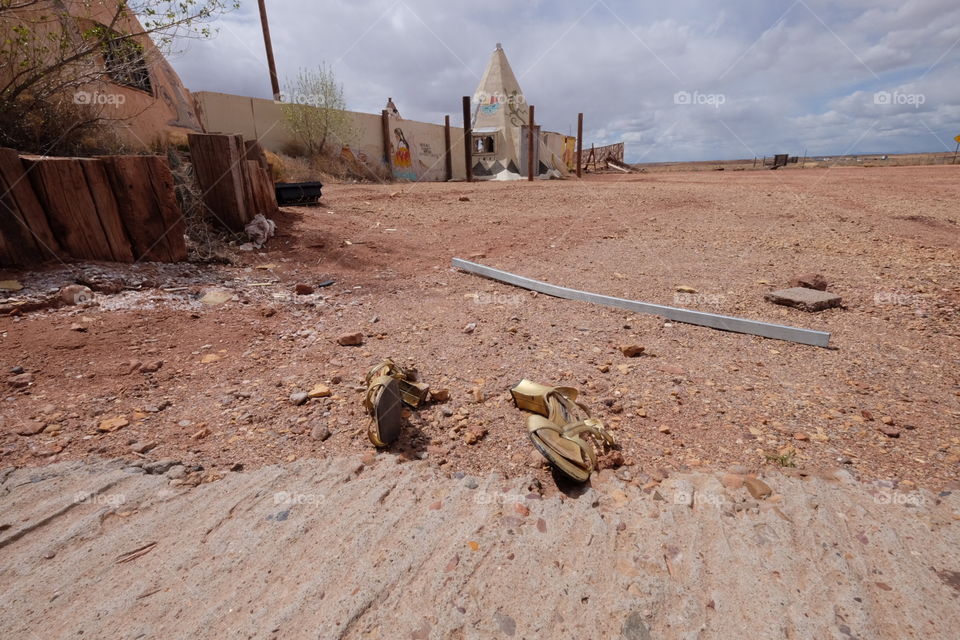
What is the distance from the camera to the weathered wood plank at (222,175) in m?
5.12

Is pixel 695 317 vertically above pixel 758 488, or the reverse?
pixel 695 317

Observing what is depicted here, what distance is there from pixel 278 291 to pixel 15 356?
70.8 inches

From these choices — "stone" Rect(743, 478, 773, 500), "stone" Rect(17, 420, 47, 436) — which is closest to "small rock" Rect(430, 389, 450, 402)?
"stone" Rect(743, 478, 773, 500)

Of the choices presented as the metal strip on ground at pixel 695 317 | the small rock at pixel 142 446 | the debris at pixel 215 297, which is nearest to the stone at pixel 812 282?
the metal strip on ground at pixel 695 317

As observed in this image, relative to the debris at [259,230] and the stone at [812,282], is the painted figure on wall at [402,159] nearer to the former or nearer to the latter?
the debris at [259,230]

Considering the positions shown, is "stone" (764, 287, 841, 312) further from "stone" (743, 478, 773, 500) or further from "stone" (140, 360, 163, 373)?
"stone" (140, 360, 163, 373)

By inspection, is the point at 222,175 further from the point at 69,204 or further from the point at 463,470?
the point at 463,470

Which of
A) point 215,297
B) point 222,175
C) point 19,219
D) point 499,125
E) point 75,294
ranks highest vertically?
point 499,125

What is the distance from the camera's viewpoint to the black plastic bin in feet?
25.5

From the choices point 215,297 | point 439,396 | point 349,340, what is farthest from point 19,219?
point 439,396

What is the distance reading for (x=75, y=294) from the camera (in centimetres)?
324

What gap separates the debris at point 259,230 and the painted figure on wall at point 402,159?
621 inches

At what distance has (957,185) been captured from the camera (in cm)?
1159

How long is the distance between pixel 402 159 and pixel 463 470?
20848 mm
